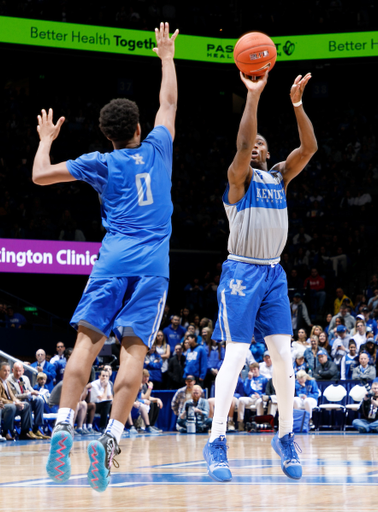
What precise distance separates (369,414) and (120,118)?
11852mm

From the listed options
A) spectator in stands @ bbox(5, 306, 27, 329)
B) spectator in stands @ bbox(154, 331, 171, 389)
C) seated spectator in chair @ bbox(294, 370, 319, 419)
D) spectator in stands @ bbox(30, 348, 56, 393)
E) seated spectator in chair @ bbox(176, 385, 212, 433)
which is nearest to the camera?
seated spectator in chair @ bbox(294, 370, 319, 419)

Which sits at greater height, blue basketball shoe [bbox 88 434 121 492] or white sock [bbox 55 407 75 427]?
white sock [bbox 55 407 75 427]

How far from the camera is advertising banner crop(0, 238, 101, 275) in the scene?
19.9 meters

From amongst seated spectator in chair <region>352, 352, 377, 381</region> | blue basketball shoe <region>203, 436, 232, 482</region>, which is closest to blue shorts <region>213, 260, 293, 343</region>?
blue basketball shoe <region>203, 436, 232, 482</region>

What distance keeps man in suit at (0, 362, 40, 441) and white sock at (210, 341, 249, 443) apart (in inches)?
346

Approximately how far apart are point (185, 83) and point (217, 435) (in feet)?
82.4

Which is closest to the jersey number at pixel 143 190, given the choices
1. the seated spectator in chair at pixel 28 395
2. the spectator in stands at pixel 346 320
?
the seated spectator in chair at pixel 28 395

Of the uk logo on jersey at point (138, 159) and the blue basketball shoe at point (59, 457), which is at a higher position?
the uk logo on jersey at point (138, 159)

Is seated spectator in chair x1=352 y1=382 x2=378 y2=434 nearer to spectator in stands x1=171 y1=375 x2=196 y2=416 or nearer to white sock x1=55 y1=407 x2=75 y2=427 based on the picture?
spectator in stands x1=171 y1=375 x2=196 y2=416

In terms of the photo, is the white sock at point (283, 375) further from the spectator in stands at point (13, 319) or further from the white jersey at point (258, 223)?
the spectator in stands at point (13, 319)

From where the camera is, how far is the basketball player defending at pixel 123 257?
4137 mm

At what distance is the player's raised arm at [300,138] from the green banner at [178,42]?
60.4ft

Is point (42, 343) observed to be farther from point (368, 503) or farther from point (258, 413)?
point (368, 503)

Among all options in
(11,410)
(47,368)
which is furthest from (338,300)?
(11,410)
